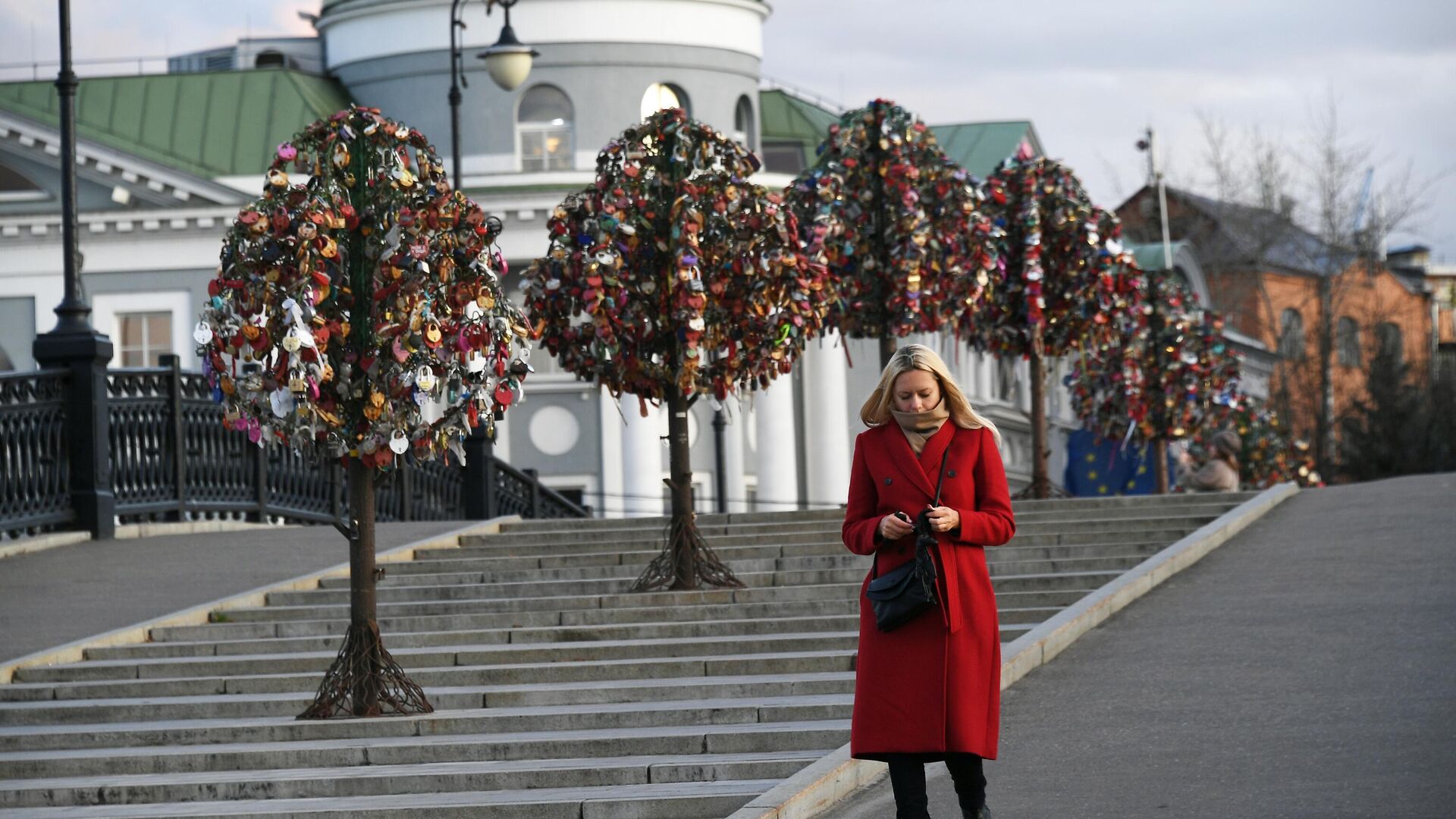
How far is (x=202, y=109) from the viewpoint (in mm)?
45656

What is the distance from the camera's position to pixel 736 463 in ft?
151

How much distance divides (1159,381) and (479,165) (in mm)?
16947

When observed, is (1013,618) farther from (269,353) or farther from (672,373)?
(269,353)

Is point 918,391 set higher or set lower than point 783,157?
lower

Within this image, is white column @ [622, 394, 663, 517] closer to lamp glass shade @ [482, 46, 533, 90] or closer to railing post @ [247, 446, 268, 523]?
lamp glass shade @ [482, 46, 533, 90]

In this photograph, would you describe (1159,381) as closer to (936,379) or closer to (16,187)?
(16,187)

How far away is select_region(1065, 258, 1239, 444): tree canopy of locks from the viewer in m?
31.4

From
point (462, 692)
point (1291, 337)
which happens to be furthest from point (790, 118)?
point (462, 692)

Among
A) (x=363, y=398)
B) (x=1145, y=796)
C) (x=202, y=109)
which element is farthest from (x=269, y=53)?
(x=1145, y=796)

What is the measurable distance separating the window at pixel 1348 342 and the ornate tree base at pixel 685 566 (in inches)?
1942

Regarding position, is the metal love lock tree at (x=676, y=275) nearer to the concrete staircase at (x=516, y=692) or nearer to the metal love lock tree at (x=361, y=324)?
the concrete staircase at (x=516, y=692)

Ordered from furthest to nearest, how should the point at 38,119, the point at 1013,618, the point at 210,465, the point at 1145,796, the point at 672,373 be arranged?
the point at 38,119
the point at 210,465
the point at 672,373
the point at 1013,618
the point at 1145,796

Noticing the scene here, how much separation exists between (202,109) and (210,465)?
23378mm

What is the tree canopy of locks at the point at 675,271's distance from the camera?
16.3 m
